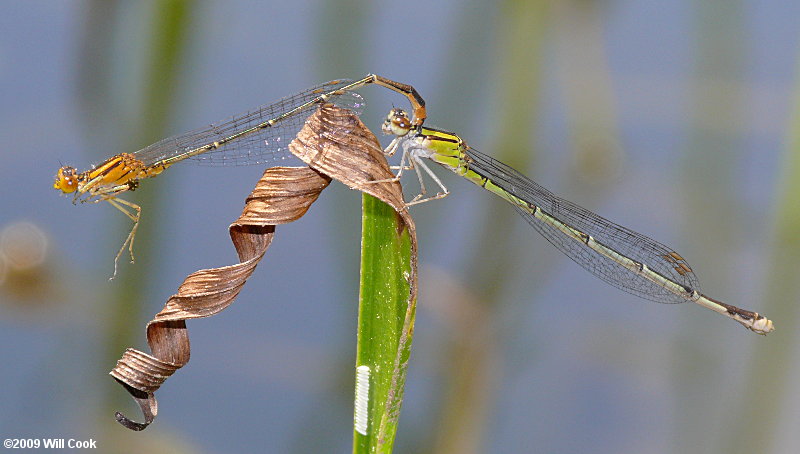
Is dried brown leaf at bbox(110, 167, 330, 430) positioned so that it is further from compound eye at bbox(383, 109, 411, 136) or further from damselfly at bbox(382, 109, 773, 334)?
damselfly at bbox(382, 109, 773, 334)

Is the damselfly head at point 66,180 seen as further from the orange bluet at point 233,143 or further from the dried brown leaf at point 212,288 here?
the dried brown leaf at point 212,288

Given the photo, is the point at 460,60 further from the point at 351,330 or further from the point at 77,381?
the point at 77,381

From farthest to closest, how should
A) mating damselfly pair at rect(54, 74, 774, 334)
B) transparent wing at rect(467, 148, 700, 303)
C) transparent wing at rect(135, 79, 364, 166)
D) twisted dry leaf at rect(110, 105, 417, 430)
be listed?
transparent wing at rect(467, 148, 700, 303)
mating damselfly pair at rect(54, 74, 774, 334)
transparent wing at rect(135, 79, 364, 166)
twisted dry leaf at rect(110, 105, 417, 430)

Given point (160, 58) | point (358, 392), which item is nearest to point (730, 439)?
point (358, 392)

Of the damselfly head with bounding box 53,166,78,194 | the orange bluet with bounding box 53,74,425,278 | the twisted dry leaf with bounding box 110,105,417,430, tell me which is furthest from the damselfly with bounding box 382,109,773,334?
the twisted dry leaf with bounding box 110,105,417,430

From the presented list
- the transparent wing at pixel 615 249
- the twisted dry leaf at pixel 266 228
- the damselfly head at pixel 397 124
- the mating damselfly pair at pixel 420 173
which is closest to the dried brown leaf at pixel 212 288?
the twisted dry leaf at pixel 266 228

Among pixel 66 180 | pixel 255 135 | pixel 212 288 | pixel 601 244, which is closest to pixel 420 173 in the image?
pixel 255 135
